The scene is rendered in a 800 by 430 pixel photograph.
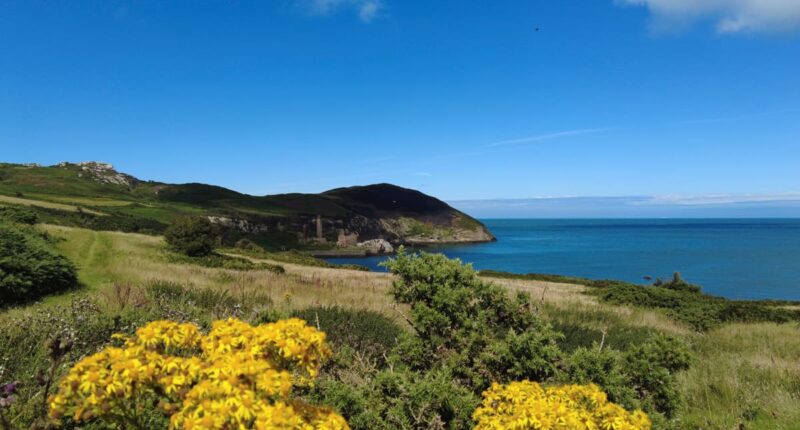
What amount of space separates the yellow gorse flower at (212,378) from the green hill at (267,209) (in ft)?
233

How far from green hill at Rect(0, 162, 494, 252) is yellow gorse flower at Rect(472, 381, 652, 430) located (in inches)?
2824

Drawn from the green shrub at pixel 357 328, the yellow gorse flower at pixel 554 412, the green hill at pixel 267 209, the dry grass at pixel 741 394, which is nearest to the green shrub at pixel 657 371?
the dry grass at pixel 741 394

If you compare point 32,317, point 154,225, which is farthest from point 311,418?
point 154,225

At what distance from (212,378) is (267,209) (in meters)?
141

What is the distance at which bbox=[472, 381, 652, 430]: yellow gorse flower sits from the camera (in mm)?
3011

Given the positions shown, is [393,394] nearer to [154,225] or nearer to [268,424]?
[268,424]

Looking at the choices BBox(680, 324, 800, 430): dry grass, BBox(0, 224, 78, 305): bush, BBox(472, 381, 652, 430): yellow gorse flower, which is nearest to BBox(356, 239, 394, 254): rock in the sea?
BBox(0, 224, 78, 305): bush

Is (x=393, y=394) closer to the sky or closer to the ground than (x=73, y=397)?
closer to the ground

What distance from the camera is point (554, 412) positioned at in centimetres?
308

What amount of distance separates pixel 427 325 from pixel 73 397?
191 inches

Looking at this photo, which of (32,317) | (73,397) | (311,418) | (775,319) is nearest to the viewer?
(73,397)

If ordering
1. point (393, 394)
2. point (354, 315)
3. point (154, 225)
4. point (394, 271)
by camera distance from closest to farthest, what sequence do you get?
point (393, 394), point (394, 271), point (354, 315), point (154, 225)

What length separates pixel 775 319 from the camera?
73.0 feet

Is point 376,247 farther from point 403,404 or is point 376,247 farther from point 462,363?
point 403,404
